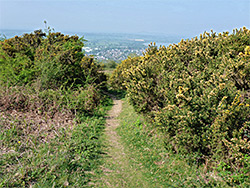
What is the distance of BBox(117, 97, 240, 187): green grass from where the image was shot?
578 centimetres

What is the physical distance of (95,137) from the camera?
8875 millimetres

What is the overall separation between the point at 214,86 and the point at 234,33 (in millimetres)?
3056

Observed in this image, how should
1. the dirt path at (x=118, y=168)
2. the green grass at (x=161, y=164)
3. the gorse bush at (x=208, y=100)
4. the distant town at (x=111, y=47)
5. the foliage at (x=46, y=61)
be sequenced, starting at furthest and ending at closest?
the distant town at (x=111, y=47) → the foliage at (x=46, y=61) → the dirt path at (x=118, y=168) → the green grass at (x=161, y=164) → the gorse bush at (x=208, y=100)

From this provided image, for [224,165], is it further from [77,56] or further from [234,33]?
[77,56]

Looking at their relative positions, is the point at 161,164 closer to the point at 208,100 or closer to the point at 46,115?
the point at 208,100

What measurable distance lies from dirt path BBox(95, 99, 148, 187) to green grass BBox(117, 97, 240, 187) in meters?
0.21

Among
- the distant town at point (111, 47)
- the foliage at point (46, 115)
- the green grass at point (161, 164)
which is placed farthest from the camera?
the distant town at point (111, 47)

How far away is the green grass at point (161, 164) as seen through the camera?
5777mm

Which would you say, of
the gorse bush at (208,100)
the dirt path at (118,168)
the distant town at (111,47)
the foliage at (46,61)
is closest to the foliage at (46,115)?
the foliage at (46,61)

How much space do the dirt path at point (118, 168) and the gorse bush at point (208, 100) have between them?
4.85ft

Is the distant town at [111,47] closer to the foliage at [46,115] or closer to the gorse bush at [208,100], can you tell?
the foliage at [46,115]

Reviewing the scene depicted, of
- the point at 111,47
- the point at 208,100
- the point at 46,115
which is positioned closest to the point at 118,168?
the point at 208,100

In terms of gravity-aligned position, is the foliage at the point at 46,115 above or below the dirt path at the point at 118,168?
above

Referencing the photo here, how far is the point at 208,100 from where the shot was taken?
5.95 m
